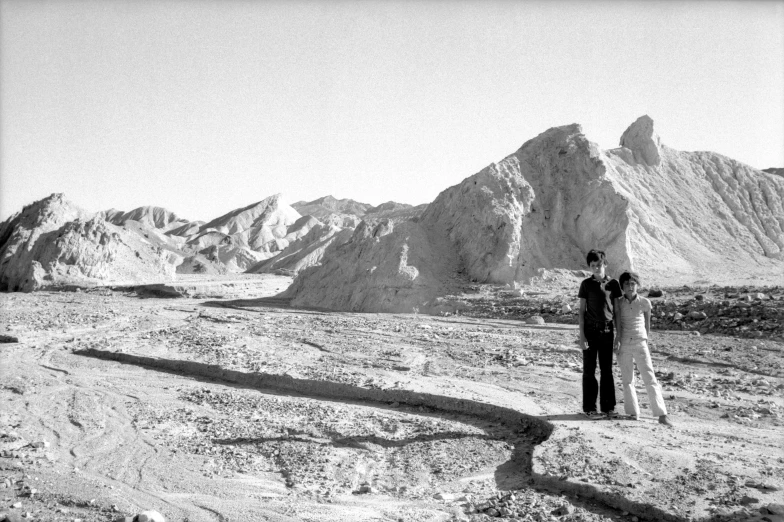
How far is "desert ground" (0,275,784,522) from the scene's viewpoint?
15.7ft

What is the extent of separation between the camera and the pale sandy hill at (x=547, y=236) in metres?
20.6

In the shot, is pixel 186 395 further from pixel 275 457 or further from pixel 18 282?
pixel 18 282

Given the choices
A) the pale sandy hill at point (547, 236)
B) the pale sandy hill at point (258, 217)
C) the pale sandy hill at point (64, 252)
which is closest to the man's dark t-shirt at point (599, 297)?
the pale sandy hill at point (547, 236)

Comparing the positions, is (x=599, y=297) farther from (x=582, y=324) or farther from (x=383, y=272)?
(x=383, y=272)

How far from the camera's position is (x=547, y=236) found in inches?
870

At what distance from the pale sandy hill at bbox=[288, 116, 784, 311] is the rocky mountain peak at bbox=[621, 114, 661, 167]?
205 cm

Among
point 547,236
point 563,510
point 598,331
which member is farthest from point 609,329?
point 547,236

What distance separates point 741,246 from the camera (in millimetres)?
27953

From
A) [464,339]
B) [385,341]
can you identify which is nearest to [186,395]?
[385,341]

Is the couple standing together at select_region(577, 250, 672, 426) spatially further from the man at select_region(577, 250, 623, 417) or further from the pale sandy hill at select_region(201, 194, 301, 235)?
the pale sandy hill at select_region(201, 194, 301, 235)

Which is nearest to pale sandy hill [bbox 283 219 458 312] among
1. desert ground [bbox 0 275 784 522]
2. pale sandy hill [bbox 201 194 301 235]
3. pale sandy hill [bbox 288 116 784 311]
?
pale sandy hill [bbox 288 116 784 311]

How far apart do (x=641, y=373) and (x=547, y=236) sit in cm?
1600

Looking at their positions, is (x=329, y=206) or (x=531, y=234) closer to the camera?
(x=531, y=234)

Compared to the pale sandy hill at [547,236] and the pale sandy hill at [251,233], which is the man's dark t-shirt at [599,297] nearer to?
the pale sandy hill at [547,236]
